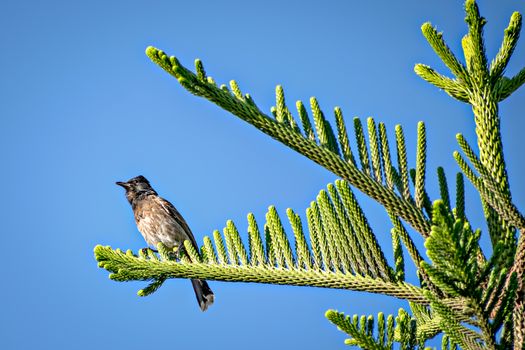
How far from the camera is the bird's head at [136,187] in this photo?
945 cm

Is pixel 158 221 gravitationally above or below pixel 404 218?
above

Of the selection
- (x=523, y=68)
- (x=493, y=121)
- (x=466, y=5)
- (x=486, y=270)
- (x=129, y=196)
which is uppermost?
(x=129, y=196)

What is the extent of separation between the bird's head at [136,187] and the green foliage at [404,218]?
23.7ft

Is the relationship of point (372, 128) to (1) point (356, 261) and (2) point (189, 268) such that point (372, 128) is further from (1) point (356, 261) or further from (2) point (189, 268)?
(2) point (189, 268)

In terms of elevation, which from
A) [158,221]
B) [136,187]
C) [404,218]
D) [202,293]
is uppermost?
[136,187]

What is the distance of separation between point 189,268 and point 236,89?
37.3 inches

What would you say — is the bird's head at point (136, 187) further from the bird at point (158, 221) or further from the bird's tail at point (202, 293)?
the bird's tail at point (202, 293)

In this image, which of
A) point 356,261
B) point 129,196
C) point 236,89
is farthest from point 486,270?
point 129,196

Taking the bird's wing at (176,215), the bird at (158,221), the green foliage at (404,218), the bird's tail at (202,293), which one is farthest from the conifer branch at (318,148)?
the bird's wing at (176,215)

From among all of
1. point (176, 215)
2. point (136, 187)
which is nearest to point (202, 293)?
point (176, 215)

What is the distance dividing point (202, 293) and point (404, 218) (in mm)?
5916

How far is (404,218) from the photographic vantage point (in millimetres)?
2057

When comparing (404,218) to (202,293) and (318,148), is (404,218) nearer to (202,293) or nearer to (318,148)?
(318,148)

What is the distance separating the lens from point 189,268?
2.68 m
